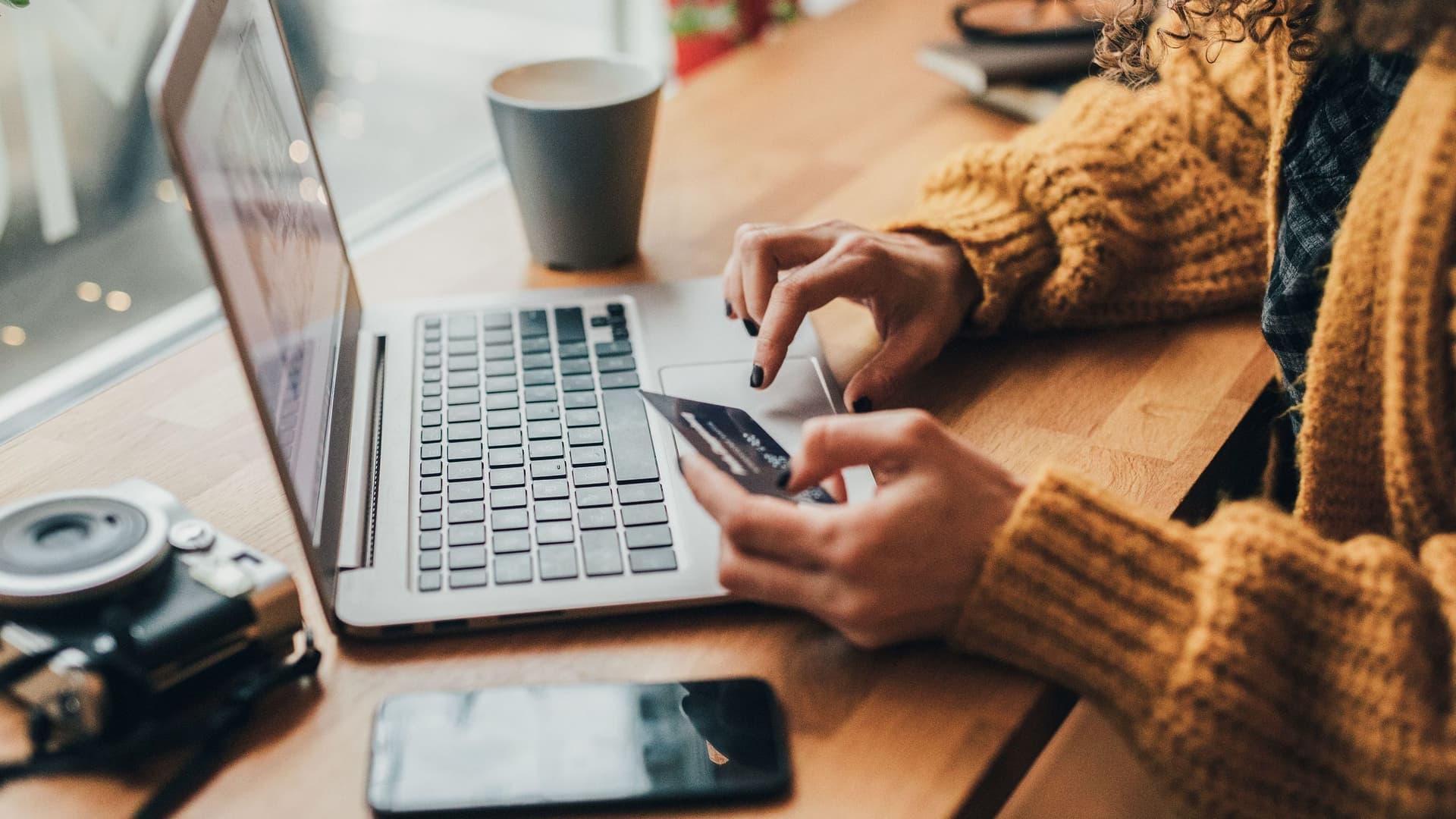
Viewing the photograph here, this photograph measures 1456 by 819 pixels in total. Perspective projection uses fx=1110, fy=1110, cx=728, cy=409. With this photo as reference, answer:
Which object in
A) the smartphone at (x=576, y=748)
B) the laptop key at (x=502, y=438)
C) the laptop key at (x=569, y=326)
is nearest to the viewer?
the smartphone at (x=576, y=748)

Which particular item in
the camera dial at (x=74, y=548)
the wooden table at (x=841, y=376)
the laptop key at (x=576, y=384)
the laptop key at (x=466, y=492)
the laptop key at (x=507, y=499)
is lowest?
the wooden table at (x=841, y=376)

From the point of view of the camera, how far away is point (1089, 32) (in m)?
1.16

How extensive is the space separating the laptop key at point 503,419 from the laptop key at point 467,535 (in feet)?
0.31

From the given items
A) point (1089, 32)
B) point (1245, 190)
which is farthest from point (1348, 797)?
point (1089, 32)

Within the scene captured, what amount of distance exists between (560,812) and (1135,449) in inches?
16.0

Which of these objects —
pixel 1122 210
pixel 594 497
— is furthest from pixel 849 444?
pixel 1122 210

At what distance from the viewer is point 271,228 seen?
55 cm

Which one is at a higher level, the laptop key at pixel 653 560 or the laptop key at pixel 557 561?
the laptop key at pixel 557 561

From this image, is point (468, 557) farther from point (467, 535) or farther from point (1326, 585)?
point (1326, 585)

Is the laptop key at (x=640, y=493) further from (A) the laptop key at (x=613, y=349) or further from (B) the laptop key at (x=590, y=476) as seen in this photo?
(A) the laptop key at (x=613, y=349)

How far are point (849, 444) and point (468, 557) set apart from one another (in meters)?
0.19

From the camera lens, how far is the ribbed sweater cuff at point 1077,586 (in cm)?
48

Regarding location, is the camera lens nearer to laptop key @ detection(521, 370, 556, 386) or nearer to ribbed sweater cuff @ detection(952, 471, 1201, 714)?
laptop key @ detection(521, 370, 556, 386)

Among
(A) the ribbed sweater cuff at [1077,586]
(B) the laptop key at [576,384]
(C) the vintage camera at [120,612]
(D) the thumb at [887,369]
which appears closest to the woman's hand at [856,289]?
(D) the thumb at [887,369]
